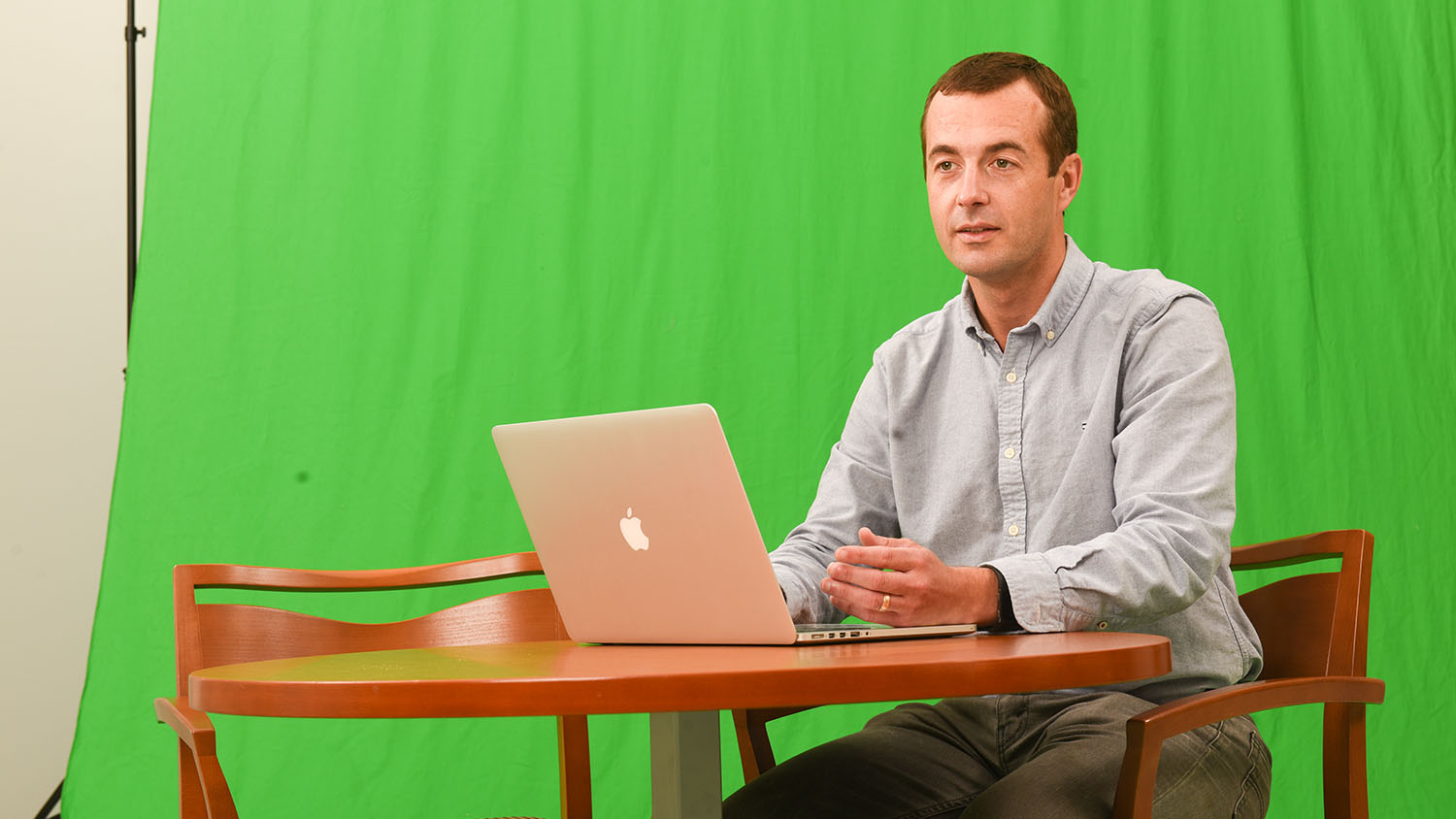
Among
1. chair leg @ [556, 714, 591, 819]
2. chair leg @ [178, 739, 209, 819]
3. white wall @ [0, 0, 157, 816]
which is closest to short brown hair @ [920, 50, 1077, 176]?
chair leg @ [556, 714, 591, 819]

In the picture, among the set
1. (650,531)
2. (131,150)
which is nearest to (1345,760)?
(650,531)

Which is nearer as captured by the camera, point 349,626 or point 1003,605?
point 1003,605

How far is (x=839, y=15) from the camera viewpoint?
2.78 meters

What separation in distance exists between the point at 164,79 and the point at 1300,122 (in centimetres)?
237

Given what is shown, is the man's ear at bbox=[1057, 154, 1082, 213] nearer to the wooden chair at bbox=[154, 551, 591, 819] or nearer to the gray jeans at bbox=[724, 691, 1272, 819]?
the gray jeans at bbox=[724, 691, 1272, 819]

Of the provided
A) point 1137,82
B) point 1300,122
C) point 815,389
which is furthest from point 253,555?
point 1300,122

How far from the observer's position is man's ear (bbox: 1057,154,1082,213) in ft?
5.52

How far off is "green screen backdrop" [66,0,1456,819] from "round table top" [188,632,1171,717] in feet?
5.36

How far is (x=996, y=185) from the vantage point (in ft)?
5.30

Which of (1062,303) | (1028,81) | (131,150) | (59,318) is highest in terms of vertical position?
(131,150)

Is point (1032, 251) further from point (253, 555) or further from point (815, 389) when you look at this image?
point (253, 555)

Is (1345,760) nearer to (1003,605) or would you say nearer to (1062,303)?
(1003,605)

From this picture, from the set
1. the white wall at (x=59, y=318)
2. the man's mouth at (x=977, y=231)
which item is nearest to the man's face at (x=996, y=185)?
the man's mouth at (x=977, y=231)

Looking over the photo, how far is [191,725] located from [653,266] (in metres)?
1.62
